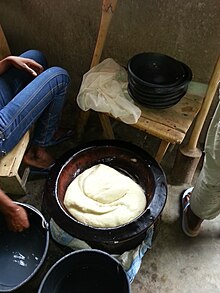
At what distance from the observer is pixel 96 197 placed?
1.47 metres

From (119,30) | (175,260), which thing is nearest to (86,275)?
(175,260)

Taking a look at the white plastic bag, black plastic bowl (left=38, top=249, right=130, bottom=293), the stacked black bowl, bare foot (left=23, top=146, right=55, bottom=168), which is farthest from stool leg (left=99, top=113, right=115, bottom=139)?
black plastic bowl (left=38, top=249, right=130, bottom=293)

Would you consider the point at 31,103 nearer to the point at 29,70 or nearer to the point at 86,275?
the point at 29,70

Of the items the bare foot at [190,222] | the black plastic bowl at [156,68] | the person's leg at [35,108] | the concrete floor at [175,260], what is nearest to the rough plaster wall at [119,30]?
the black plastic bowl at [156,68]

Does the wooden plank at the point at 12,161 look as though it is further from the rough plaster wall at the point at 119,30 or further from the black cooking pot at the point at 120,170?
the rough plaster wall at the point at 119,30

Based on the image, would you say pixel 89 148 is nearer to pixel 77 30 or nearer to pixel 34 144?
pixel 34 144

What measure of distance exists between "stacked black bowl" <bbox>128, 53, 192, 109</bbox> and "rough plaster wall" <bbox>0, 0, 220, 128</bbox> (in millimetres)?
135

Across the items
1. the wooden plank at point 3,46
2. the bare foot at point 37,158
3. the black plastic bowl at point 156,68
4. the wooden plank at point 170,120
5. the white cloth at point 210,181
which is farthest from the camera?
the bare foot at point 37,158

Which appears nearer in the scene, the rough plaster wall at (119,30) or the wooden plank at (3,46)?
the rough plaster wall at (119,30)

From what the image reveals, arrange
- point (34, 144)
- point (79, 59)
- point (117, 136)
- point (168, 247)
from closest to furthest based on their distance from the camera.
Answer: point (168, 247)
point (34, 144)
point (79, 59)
point (117, 136)

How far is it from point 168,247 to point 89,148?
0.66 metres

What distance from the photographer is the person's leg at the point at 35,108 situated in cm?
147

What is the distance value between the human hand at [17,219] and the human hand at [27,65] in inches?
27.4

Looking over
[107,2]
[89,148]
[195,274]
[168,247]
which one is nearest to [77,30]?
[107,2]
